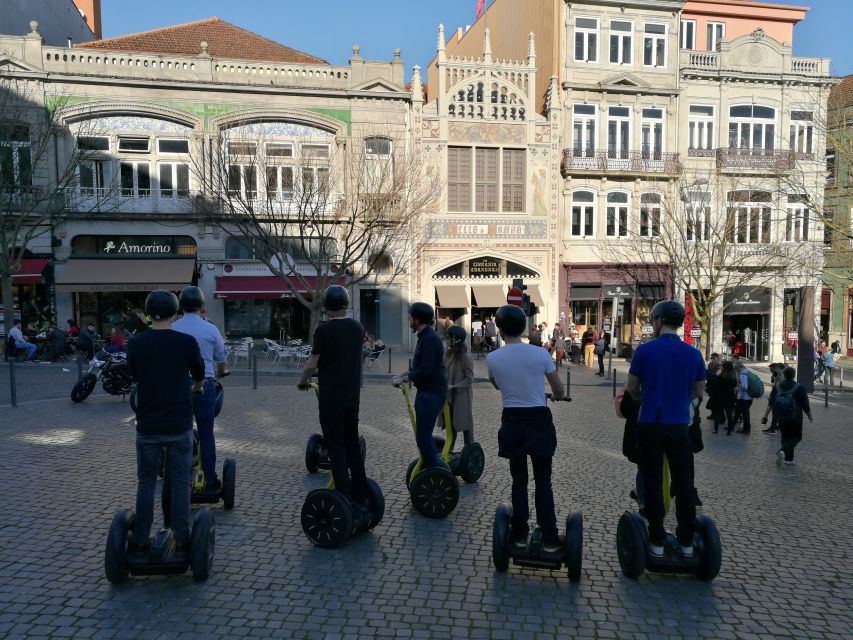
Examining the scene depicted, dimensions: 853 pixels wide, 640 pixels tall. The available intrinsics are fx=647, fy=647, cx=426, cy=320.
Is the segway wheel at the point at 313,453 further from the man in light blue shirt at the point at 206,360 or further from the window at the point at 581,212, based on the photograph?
the window at the point at 581,212

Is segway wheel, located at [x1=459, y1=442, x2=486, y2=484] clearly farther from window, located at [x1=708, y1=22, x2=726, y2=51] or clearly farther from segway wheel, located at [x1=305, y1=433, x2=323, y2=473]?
window, located at [x1=708, y1=22, x2=726, y2=51]

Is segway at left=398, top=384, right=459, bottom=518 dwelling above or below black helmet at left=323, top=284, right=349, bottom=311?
below

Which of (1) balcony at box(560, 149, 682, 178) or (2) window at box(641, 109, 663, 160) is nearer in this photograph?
(1) balcony at box(560, 149, 682, 178)

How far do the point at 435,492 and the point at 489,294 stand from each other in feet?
65.0

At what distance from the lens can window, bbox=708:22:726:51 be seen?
28203 mm

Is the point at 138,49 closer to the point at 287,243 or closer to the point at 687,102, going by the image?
the point at 287,243

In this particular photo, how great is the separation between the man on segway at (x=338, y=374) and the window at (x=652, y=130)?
24.1 m

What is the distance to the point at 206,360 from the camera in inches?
229

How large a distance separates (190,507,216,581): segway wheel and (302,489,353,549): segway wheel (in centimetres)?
83

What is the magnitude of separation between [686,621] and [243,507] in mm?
3977

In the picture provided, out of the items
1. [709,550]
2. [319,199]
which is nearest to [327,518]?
[709,550]

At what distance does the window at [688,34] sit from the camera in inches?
1096

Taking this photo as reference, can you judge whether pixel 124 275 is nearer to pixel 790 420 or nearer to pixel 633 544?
pixel 790 420

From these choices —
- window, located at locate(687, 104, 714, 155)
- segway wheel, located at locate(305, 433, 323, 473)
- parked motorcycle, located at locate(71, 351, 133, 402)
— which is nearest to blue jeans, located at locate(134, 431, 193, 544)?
segway wheel, located at locate(305, 433, 323, 473)
